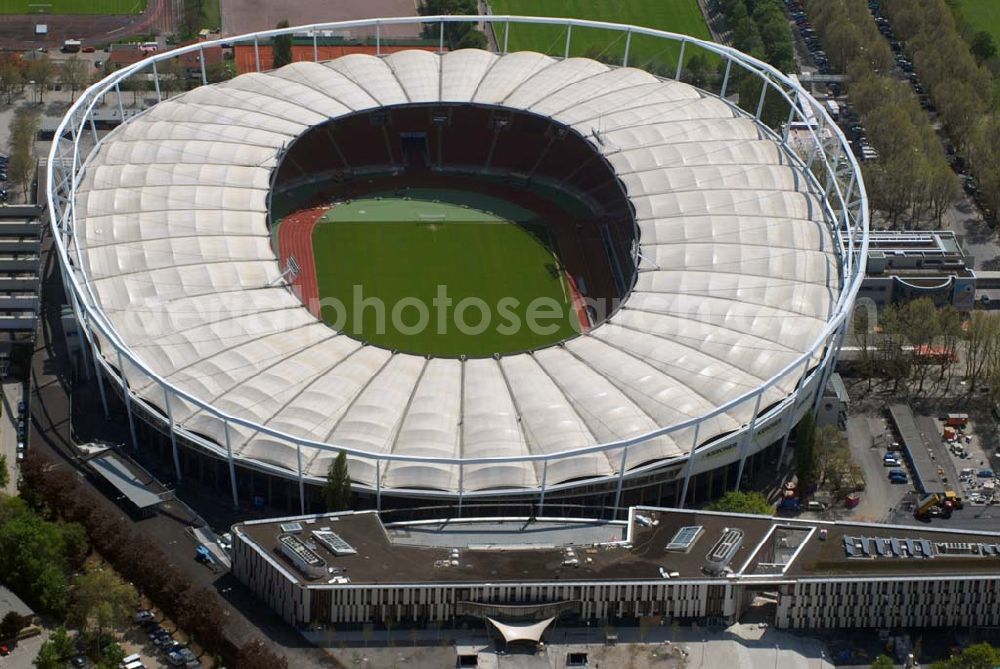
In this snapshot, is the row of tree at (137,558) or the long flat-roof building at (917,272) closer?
the row of tree at (137,558)

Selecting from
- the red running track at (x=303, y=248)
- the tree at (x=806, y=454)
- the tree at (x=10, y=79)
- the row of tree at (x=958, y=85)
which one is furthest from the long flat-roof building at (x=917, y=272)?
the tree at (x=10, y=79)

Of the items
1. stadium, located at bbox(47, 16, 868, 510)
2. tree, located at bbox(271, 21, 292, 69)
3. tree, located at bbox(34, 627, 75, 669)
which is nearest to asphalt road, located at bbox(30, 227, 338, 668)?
stadium, located at bbox(47, 16, 868, 510)

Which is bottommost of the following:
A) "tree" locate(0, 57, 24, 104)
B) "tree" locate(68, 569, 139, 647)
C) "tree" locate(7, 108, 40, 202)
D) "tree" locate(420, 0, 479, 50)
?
"tree" locate(68, 569, 139, 647)

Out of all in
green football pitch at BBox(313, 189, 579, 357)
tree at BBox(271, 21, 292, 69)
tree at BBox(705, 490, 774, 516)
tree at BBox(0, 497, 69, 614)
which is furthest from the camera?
tree at BBox(271, 21, 292, 69)

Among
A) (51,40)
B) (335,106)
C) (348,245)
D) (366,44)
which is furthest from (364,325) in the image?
(51,40)

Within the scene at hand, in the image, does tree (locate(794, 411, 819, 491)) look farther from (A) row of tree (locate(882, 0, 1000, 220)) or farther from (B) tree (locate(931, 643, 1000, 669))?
(A) row of tree (locate(882, 0, 1000, 220))

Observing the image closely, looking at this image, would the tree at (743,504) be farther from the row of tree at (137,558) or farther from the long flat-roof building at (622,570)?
the row of tree at (137,558)

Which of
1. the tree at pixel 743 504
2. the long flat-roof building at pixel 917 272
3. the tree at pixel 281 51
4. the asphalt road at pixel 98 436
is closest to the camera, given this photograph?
the asphalt road at pixel 98 436
